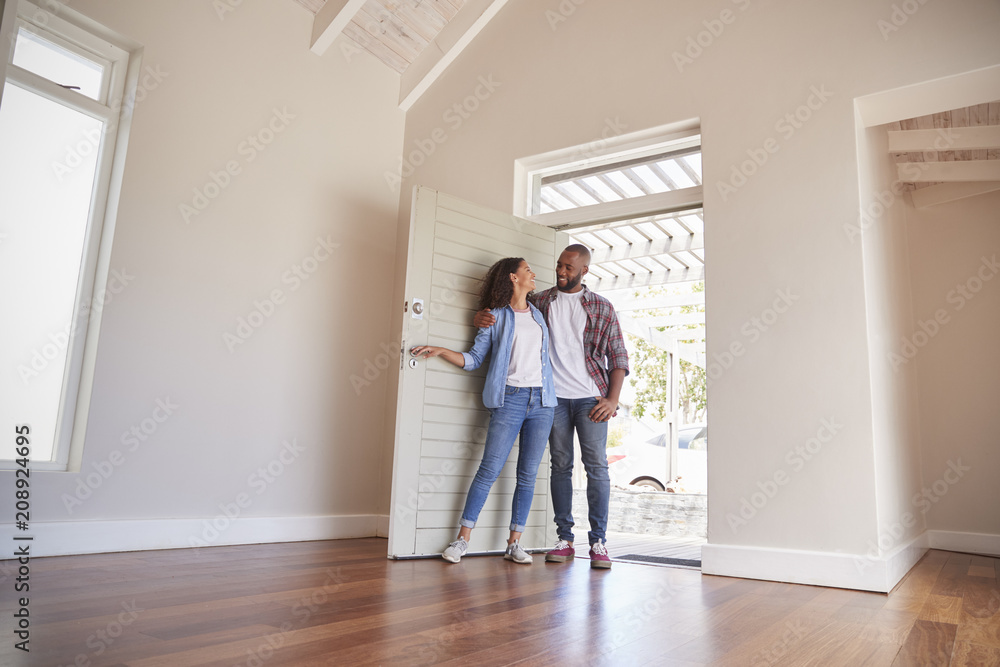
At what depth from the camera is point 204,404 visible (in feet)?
11.0

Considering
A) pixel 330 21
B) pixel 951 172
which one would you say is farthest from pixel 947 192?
pixel 330 21

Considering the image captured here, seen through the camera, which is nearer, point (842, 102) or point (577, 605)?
point (577, 605)

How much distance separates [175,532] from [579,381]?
6.73 feet

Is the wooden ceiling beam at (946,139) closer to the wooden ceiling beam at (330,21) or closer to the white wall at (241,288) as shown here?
the white wall at (241,288)

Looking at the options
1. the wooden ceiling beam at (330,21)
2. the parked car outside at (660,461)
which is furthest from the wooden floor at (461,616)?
the parked car outside at (660,461)

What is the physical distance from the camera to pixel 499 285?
3398mm

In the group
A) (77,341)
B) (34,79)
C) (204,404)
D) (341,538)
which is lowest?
(341,538)

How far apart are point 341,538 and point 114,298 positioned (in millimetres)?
1801

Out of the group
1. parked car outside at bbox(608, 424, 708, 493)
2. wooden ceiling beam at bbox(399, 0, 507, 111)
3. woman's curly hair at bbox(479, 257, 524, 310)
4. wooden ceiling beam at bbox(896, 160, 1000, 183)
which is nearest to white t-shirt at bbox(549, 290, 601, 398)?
woman's curly hair at bbox(479, 257, 524, 310)

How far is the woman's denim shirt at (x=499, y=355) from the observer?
3230 mm

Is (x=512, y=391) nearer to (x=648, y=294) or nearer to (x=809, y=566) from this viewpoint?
(x=809, y=566)

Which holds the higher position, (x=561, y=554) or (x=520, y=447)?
(x=520, y=447)

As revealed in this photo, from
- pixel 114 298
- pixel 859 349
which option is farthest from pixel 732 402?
pixel 114 298

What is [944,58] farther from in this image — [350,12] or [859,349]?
[350,12]
